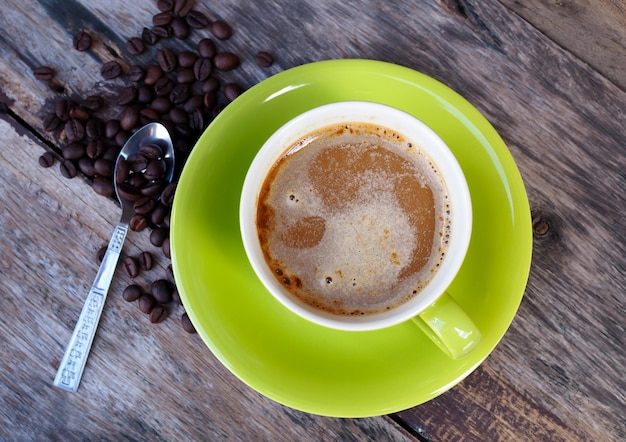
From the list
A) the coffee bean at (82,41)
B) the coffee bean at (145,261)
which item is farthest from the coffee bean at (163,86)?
the coffee bean at (145,261)

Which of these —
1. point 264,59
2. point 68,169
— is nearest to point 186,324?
point 68,169

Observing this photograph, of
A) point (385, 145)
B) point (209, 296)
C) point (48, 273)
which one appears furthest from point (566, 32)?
point (48, 273)

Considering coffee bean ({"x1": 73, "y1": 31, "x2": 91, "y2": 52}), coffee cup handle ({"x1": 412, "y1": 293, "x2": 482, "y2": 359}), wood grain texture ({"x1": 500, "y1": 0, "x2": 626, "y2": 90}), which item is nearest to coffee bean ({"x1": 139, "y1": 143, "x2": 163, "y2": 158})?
coffee bean ({"x1": 73, "y1": 31, "x2": 91, "y2": 52})

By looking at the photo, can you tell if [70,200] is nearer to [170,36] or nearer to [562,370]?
[170,36]

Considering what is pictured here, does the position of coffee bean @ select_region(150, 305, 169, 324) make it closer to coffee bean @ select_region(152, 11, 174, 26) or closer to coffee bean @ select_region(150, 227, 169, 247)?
coffee bean @ select_region(150, 227, 169, 247)

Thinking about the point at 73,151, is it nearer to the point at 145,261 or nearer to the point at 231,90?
the point at 145,261

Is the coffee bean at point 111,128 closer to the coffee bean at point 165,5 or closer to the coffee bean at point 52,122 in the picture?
the coffee bean at point 52,122
